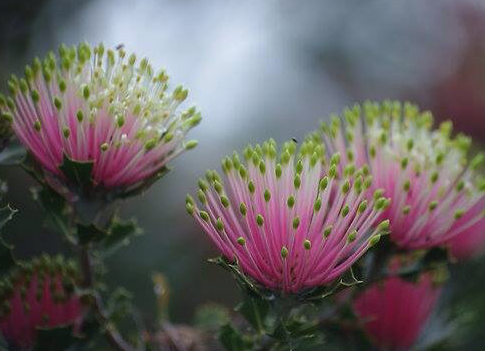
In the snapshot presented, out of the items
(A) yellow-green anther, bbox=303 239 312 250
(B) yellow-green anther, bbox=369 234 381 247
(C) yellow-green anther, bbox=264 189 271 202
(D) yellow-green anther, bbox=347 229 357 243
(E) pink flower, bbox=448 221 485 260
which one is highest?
(C) yellow-green anther, bbox=264 189 271 202

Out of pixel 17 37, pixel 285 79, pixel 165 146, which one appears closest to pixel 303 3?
pixel 285 79

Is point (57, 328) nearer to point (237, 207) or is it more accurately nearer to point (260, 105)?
point (237, 207)

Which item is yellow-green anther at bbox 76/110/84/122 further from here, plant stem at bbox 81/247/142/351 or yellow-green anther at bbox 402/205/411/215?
yellow-green anther at bbox 402/205/411/215

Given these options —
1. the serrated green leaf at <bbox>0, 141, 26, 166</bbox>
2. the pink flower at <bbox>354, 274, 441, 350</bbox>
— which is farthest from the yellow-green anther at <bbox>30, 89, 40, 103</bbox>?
the pink flower at <bbox>354, 274, 441, 350</bbox>

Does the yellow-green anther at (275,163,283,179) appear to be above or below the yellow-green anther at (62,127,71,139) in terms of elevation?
below

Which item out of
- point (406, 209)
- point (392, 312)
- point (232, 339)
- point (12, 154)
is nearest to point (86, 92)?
point (12, 154)

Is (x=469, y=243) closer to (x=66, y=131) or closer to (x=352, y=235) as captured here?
(x=352, y=235)

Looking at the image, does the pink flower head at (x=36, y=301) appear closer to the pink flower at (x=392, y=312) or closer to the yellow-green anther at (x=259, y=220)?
the yellow-green anther at (x=259, y=220)
